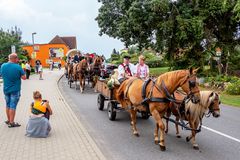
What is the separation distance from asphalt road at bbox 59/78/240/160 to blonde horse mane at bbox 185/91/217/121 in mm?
892

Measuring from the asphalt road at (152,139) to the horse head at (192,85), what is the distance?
1335mm

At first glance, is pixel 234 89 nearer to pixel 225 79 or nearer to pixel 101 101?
pixel 225 79

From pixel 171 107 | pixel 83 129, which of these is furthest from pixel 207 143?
pixel 83 129

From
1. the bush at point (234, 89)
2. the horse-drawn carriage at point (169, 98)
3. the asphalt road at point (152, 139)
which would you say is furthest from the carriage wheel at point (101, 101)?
the bush at point (234, 89)

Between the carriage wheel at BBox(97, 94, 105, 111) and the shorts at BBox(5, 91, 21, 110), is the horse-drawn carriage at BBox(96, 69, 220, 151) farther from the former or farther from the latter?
the carriage wheel at BBox(97, 94, 105, 111)

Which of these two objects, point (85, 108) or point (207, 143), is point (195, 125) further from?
point (85, 108)

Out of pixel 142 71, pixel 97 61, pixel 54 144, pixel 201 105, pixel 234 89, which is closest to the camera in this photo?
pixel 201 105

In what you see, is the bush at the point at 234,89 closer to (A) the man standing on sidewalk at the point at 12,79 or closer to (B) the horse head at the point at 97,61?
(B) the horse head at the point at 97,61

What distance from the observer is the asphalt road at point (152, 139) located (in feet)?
22.8

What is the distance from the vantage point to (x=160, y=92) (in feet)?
23.9

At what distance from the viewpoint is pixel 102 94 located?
11.8 meters

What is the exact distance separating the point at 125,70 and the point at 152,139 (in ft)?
8.86

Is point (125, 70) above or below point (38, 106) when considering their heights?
above

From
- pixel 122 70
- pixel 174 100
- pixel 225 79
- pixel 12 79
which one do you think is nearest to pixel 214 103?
pixel 174 100
